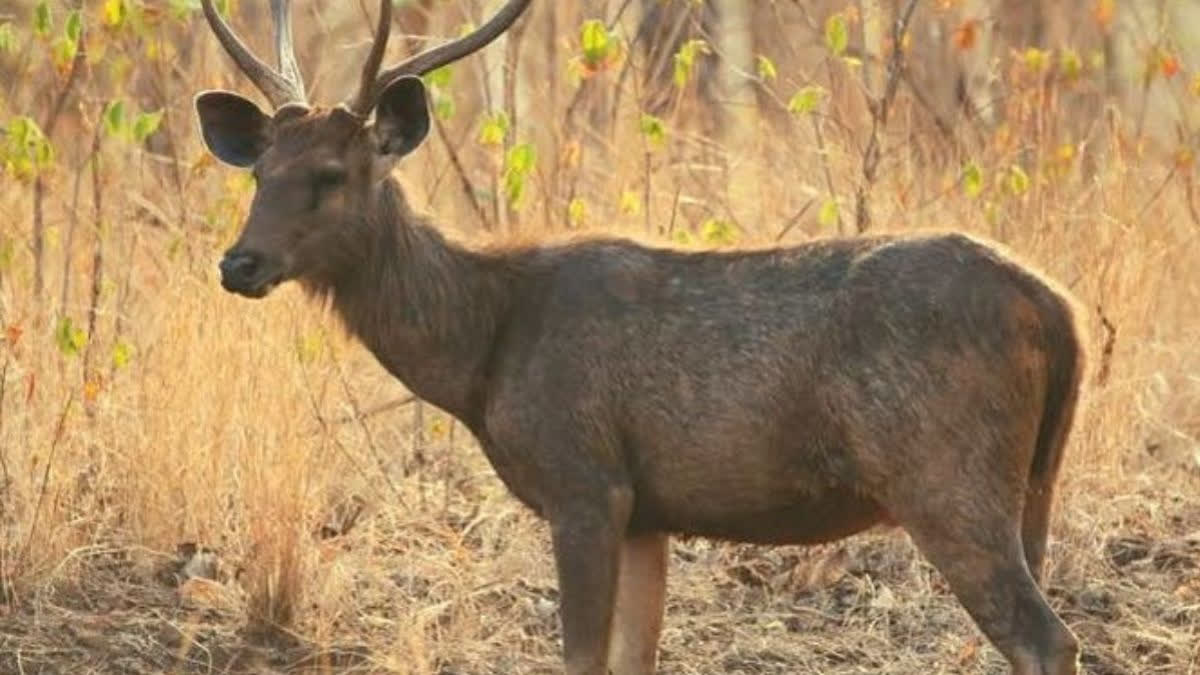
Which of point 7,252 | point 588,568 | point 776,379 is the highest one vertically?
point 776,379

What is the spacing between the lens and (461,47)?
8820 millimetres

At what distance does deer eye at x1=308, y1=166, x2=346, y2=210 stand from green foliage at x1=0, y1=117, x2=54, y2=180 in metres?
1.52

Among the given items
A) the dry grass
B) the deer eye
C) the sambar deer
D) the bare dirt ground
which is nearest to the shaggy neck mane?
the sambar deer

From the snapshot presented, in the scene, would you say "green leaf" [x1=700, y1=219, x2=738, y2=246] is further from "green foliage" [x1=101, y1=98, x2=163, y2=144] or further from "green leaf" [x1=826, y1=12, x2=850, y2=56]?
"green foliage" [x1=101, y1=98, x2=163, y2=144]

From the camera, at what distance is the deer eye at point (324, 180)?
28.4 ft

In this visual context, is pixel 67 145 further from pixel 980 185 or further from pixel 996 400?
pixel 996 400

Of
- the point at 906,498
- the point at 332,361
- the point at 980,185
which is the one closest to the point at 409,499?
the point at 332,361

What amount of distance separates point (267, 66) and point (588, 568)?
6.31 ft

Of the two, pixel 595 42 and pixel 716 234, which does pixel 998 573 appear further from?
A: pixel 716 234

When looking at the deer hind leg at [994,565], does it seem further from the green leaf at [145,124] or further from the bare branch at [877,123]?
the bare branch at [877,123]

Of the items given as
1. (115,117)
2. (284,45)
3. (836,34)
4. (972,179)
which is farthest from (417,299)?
(972,179)

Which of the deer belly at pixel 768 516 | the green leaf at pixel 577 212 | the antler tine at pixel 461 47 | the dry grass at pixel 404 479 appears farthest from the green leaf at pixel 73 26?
the deer belly at pixel 768 516

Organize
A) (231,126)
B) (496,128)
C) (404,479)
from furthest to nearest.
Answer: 1. (404,479)
2. (496,128)
3. (231,126)

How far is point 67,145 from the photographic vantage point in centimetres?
1396
